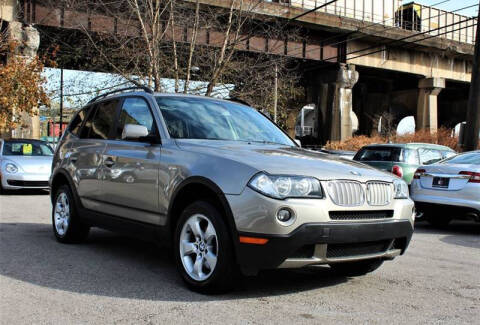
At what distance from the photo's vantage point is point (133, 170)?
5.54 meters

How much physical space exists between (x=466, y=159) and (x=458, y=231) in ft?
4.29

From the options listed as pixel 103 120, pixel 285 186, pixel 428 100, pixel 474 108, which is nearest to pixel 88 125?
pixel 103 120

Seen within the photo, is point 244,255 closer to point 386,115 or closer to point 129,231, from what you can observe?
point 129,231

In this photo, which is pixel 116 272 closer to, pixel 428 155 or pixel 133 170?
pixel 133 170

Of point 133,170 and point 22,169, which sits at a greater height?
point 133,170

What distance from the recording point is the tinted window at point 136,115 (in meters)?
5.68

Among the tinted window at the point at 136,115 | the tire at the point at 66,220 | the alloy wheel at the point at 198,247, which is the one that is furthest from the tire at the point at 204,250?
the tire at the point at 66,220

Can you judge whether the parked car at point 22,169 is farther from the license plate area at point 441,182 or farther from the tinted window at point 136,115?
the license plate area at point 441,182

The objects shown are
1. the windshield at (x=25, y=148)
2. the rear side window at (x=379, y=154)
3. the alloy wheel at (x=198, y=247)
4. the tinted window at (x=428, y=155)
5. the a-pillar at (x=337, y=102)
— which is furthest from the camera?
the a-pillar at (x=337, y=102)

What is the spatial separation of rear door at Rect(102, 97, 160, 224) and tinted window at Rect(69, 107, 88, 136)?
1.22 metres

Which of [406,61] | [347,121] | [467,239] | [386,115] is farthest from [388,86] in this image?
[467,239]

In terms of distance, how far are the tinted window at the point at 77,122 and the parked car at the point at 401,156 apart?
7.05 m

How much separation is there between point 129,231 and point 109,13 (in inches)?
675

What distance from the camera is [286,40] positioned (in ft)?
92.5
